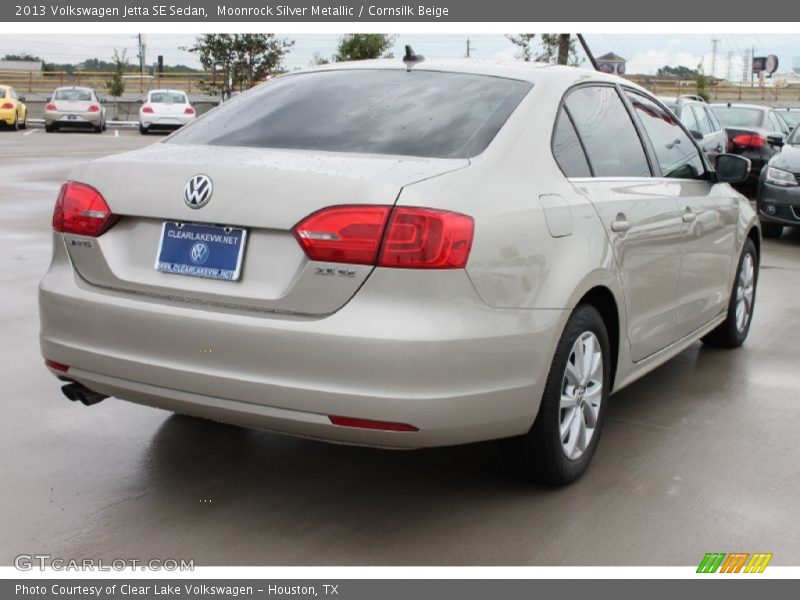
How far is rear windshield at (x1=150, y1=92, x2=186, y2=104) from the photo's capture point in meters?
35.9

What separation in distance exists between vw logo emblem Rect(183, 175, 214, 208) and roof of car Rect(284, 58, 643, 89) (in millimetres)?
1268

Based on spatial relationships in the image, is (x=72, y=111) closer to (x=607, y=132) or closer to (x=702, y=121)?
(x=702, y=121)

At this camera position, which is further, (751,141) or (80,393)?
(751,141)

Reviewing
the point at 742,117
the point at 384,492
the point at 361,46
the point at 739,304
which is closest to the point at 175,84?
the point at 361,46

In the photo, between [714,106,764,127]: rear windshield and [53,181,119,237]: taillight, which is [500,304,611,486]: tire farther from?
[714,106,764,127]: rear windshield

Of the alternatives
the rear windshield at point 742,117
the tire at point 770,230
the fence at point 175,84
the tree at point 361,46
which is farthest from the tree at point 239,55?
the tire at point 770,230

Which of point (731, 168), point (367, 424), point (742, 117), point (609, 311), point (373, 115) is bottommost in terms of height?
point (367, 424)

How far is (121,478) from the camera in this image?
→ 426 centimetres

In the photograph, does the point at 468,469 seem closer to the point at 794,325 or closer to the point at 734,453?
the point at 734,453

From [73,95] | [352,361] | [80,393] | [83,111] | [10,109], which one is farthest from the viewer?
[73,95]

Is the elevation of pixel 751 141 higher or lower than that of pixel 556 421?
higher

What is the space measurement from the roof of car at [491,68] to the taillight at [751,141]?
13.2 meters

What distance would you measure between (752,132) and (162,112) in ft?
72.8

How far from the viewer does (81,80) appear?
67.3 metres
